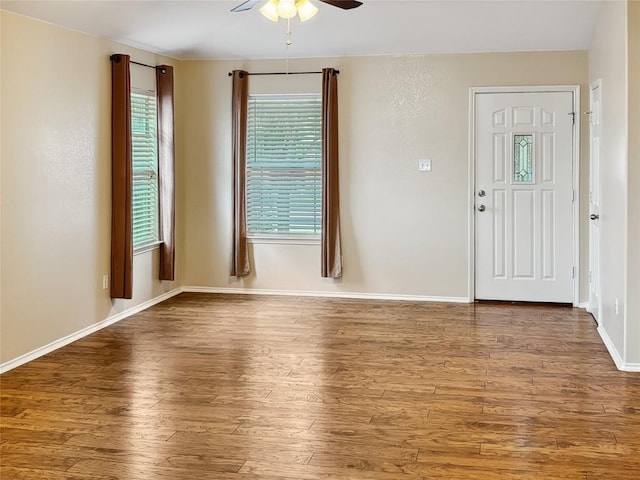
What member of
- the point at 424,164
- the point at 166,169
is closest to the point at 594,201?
the point at 424,164

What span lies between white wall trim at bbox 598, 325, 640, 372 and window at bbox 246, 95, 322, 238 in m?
2.89

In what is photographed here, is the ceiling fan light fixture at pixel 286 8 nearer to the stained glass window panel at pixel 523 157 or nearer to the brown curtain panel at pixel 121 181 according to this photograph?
the brown curtain panel at pixel 121 181

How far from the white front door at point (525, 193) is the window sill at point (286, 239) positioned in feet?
5.08

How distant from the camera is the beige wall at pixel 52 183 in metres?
4.87

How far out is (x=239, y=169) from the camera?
7.32 meters

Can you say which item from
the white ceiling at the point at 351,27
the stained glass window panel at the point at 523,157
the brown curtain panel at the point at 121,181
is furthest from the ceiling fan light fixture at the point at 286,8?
the stained glass window panel at the point at 523,157

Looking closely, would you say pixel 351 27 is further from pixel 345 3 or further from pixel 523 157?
pixel 345 3

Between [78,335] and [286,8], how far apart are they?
117 inches

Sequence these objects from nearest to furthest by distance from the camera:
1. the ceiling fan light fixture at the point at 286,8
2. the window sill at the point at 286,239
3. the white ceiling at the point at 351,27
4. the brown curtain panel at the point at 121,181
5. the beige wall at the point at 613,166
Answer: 1. the ceiling fan light fixture at the point at 286,8
2. the beige wall at the point at 613,166
3. the white ceiling at the point at 351,27
4. the brown curtain panel at the point at 121,181
5. the window sill at the point at 286,239

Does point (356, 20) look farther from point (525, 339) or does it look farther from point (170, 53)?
point (525, 339)

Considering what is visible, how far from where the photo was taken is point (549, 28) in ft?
20.8

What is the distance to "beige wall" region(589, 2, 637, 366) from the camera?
4.78m

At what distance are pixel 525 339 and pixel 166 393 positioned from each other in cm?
272

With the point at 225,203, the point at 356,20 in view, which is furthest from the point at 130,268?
the point at 356,20
